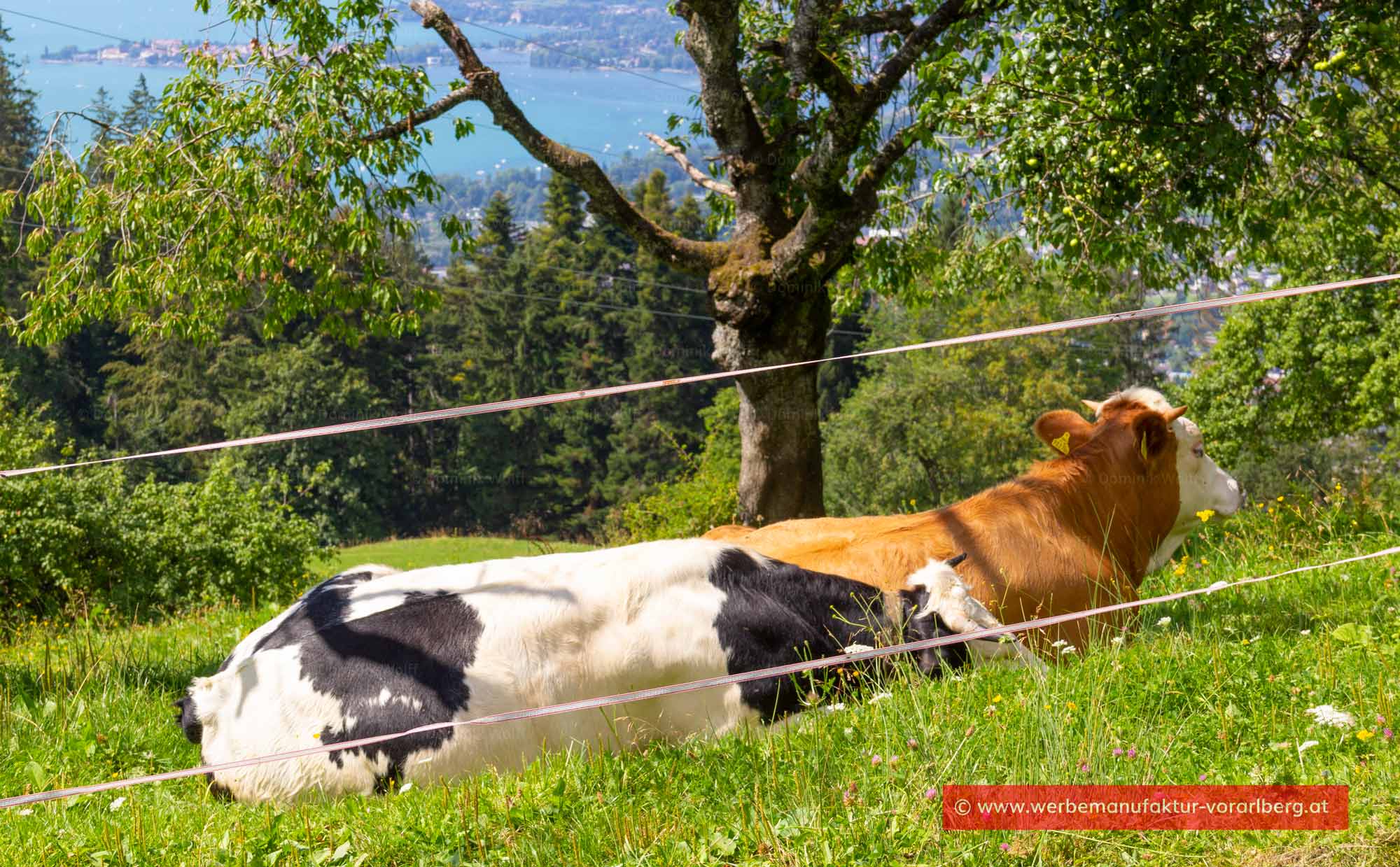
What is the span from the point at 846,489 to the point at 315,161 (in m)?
43.1

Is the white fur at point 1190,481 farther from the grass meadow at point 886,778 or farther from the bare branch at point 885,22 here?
the bare branch at point 885,22

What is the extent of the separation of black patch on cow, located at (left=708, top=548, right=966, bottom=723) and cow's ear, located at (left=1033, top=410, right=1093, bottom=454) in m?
2.31

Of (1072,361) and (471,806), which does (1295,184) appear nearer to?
(471,806)

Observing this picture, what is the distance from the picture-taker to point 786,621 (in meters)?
4.99

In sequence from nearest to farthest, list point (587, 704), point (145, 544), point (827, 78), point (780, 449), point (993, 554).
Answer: point (587, 704) < point (993, 554) < point (827, 78) < point (780, 449) < point (145, 544)

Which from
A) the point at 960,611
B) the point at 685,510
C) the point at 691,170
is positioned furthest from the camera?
the point at 685,510

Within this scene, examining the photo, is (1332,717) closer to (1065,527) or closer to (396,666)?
(1065,527)

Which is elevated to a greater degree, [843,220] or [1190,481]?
[843,220]

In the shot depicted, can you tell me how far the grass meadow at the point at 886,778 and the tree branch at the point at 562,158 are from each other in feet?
21.4

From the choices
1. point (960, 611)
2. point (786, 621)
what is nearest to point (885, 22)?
point (960, 611)

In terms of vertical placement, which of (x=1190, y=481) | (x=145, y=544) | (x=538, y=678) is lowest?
(x=145, y=544)

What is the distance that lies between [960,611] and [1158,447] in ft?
8.42

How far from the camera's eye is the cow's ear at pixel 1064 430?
7059mm

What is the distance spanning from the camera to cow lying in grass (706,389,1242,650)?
19.8 ft
